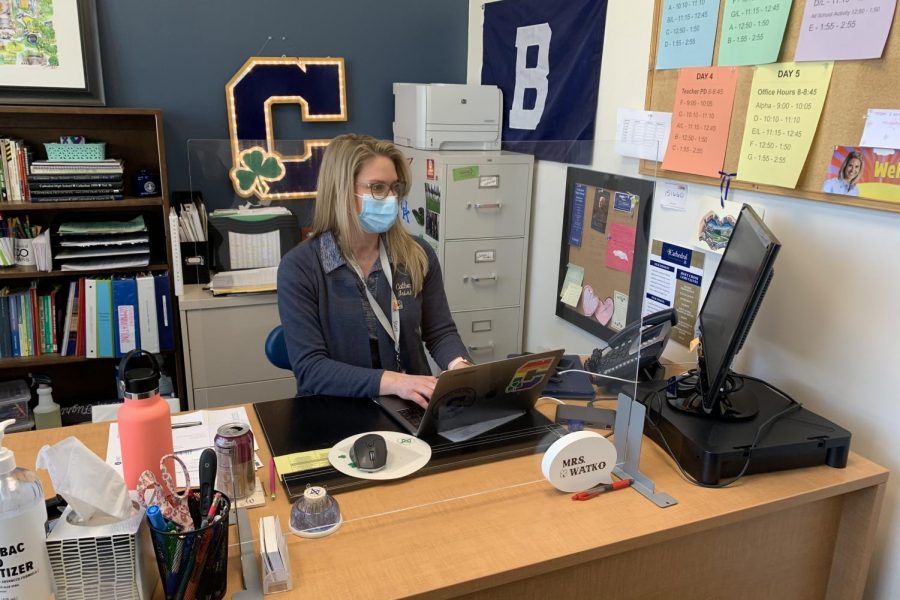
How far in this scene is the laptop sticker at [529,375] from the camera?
4.73 feet

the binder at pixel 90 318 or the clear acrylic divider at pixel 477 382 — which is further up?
the clear acrylic divider at pixel 477 382

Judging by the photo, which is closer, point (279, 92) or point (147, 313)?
point (147, 313)

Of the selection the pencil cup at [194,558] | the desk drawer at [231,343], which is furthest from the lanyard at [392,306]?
the pencil cup at [194,558]

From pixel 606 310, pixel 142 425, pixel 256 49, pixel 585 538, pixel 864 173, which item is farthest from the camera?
pixel 256 49

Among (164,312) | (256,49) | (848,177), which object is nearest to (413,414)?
(848,177)

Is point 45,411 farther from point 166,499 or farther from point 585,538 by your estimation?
point 585,538

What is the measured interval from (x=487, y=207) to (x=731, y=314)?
0.74 meters

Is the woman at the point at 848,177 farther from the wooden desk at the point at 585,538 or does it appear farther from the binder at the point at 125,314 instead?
the binder at the point at 125,314

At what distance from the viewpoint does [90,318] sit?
110 inches

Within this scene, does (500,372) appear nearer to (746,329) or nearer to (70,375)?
(746,329)

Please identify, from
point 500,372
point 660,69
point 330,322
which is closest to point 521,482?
point 500,372

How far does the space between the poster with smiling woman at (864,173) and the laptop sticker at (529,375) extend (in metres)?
0.79

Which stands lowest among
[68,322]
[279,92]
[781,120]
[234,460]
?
[68,322]

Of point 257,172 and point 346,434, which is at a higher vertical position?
point 257,172
